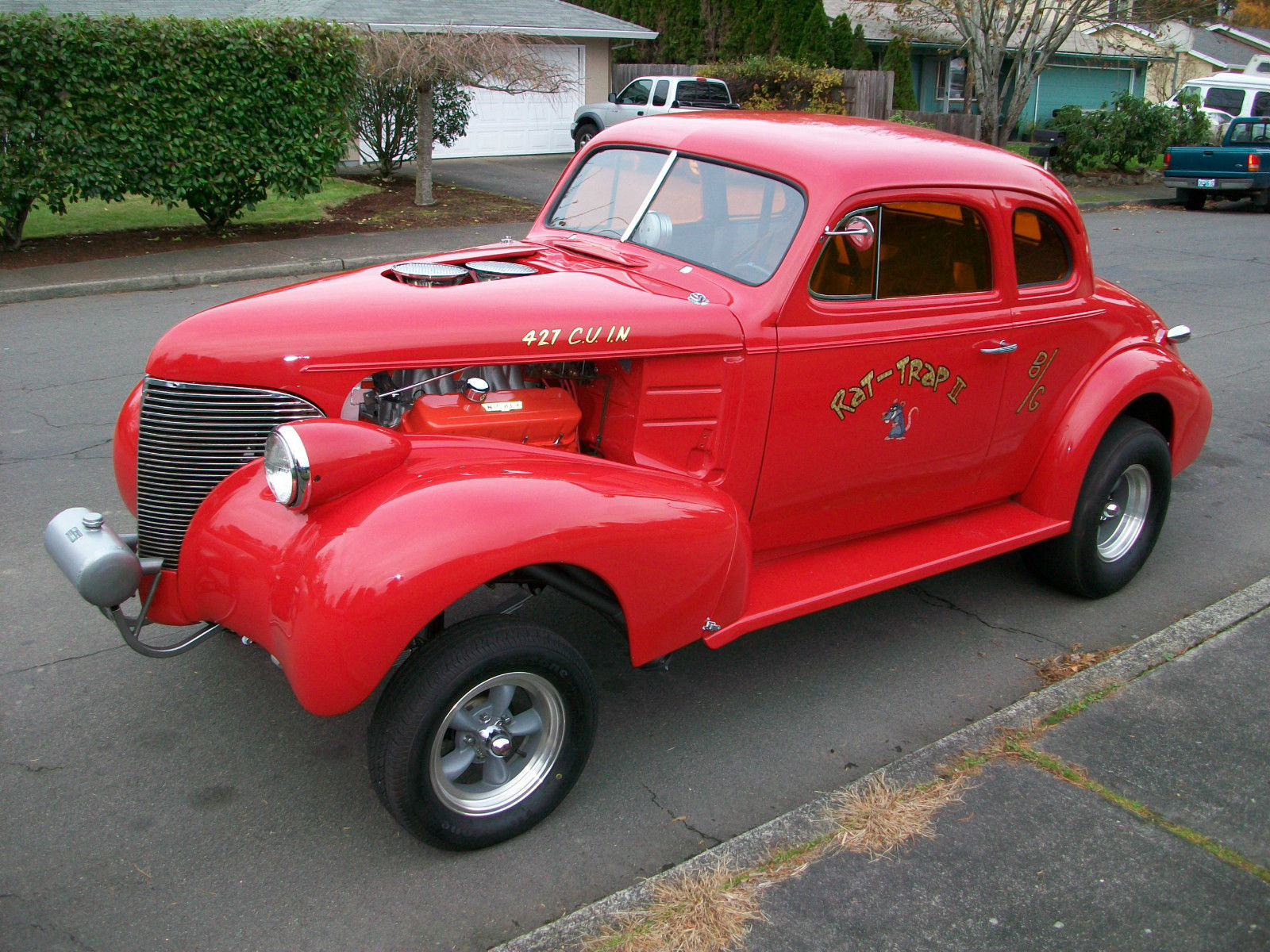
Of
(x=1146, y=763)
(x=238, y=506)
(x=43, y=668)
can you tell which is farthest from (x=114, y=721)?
(x=1146, y=763)

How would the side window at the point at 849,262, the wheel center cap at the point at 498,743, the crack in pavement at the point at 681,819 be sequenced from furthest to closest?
the side window at the point at 849,262
the crack in pavement at the point at 681,819
the wheel center cap at the point at 498,743

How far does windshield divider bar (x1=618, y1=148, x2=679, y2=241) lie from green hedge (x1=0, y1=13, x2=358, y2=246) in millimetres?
9289

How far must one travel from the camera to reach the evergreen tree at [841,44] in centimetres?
2830

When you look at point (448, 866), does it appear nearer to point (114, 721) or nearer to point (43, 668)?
point (114, 721)

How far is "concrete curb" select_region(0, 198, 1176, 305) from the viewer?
10.1 meters

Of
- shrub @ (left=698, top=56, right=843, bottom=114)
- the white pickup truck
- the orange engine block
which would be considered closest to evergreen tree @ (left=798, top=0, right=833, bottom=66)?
shrub @ (left=698, top=56, right=843, bottom=114)

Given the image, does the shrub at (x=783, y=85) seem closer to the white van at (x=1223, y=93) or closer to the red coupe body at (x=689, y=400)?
the white van at (x=1223, y=93)

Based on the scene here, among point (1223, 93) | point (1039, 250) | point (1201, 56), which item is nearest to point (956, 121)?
point (1223, 93)

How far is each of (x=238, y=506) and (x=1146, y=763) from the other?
9.86 feet

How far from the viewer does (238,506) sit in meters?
2.96

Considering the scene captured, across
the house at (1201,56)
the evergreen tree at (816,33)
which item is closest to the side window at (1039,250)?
the evergreen tree at (816,33)

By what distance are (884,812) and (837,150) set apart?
231 centimetres

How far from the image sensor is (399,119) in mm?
17750

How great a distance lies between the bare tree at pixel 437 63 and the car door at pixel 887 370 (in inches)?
454
